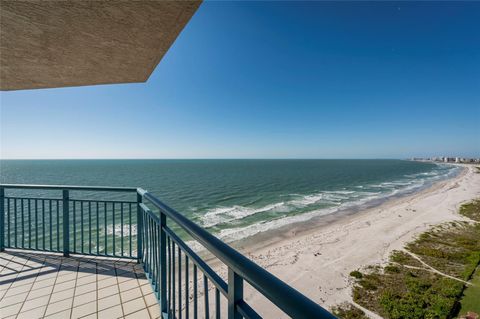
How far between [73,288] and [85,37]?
9.99 feet

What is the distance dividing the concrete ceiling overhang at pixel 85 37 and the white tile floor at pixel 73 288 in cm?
286

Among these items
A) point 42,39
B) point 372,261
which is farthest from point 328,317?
point 372,261

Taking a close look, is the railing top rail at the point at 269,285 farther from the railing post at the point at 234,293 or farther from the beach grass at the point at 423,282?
the beach grass at the point at 423,282

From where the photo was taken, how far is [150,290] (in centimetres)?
280

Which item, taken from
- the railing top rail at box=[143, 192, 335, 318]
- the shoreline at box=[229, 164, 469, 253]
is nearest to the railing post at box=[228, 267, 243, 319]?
the railing top rail at box=[143, 192, 335, 318]

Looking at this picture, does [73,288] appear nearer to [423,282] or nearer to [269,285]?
[269,285]

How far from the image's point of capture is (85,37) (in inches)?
97.0

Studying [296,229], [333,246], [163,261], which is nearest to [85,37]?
[163,261]

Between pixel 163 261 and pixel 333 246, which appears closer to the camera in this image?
pixel 163 261

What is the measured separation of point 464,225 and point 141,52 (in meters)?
19.0

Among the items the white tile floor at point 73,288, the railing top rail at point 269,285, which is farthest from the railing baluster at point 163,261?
the railing top rail at point 269,285

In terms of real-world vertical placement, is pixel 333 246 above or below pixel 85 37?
below

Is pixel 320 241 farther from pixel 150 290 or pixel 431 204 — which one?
pixel 431 204

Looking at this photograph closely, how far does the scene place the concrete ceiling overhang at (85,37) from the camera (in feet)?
6.67
